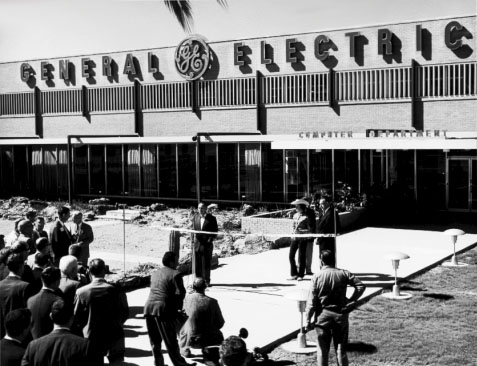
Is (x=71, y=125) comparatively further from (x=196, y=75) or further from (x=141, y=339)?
(x=141, y=339)

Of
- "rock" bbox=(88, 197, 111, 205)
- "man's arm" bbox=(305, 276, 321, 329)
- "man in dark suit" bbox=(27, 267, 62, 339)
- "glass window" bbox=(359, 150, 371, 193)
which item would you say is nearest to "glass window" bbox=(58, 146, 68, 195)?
"rock" bbox=(88, 197, 111, 205)

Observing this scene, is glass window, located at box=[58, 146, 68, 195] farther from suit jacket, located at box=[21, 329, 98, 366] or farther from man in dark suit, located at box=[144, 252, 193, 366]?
suit jacket, located at box=[21, 329, 98, 366]

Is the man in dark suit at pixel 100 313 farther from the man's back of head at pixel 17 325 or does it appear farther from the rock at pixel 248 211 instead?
the rock at pixel 248 211

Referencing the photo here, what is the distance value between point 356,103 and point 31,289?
23.3m

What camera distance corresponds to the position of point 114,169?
36.0 metres

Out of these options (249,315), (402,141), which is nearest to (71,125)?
(402,141)

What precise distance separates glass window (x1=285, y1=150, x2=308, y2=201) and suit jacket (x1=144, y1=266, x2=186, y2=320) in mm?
20533

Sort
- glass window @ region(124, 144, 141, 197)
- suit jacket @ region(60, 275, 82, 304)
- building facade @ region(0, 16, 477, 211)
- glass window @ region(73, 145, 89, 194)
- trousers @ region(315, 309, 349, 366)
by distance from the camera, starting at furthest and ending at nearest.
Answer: glass window @ region(73, 145, 89, 194)
glass window @ region(124, 144, 141, 197)
building facade @ region(0, 16, 477, 211)
trousers @ region(315, 309, 349, 366)
suit jacket @ region(60, 275, 82, 304)

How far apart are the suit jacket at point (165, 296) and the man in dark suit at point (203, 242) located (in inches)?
178

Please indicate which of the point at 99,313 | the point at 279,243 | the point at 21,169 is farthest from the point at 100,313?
the point at 21,169

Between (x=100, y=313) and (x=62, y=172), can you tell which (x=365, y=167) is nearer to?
(x=62, y=172)

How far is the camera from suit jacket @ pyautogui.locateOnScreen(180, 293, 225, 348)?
8.61m

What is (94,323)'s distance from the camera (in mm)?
7953

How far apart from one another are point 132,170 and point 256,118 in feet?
24.2
